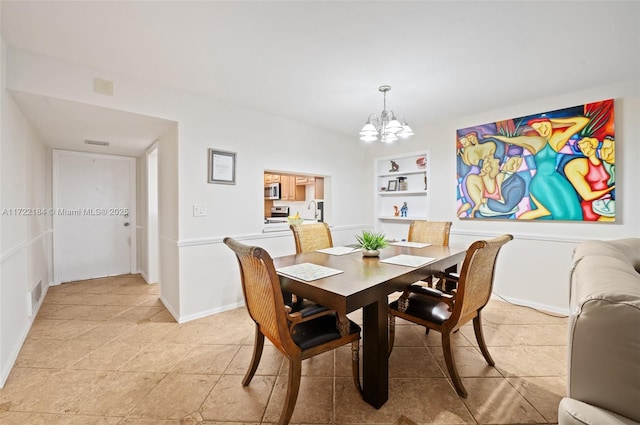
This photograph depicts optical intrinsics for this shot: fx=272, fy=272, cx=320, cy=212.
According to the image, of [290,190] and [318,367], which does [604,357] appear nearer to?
[318,367]

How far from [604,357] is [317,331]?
1176 millimetres

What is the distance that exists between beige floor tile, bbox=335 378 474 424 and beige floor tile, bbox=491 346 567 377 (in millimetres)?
540

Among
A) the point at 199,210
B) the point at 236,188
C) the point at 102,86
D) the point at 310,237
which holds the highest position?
the point at 102,86

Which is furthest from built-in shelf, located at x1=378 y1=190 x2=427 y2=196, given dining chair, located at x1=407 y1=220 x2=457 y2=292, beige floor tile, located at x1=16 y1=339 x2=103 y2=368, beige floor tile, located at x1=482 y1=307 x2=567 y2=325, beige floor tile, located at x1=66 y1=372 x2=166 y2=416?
beige floor tile, located at x1=16 y1=339 x2=103 y2=368

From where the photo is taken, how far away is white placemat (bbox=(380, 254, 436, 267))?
1.86 metres

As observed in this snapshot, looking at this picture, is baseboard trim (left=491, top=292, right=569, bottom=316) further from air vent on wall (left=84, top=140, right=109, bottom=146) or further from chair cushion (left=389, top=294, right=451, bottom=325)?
air vent on wall (left=84, top=140, right=109, bottom=146)

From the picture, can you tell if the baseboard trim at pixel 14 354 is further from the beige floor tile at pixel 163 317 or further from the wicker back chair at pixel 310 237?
the wicker back chair at pixel 310 237

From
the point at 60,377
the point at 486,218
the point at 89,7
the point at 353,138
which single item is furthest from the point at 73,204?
the point at 486,218

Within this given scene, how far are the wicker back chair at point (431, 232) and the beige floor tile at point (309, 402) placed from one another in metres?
1.83

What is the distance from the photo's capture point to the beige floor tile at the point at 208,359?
192 cm

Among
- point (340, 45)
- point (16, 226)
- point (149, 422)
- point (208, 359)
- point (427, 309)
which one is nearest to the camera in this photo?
point (149, 422)

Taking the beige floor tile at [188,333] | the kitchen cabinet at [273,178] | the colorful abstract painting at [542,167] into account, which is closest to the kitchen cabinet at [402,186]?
the colorful abstract painting at [542,167]

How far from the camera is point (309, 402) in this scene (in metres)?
1.59

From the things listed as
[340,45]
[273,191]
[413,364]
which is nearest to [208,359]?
[413,364]
